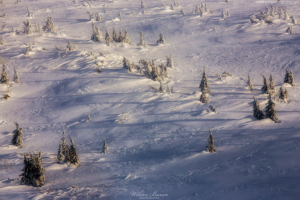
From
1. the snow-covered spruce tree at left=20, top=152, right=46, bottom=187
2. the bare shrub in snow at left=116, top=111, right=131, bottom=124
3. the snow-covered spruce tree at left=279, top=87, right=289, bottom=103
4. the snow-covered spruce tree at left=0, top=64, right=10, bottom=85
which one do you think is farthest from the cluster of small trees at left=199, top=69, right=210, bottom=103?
the snow-covered spruce tree at left=0, top=64, right=10, bottom=85

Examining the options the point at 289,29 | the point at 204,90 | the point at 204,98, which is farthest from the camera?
the point at 289,29

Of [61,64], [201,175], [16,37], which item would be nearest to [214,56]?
[61,64]

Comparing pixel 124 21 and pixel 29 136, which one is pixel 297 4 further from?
pixel 29 136

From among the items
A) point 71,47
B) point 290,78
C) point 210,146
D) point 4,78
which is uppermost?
point 71,47

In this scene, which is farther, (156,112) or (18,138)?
(156,112)

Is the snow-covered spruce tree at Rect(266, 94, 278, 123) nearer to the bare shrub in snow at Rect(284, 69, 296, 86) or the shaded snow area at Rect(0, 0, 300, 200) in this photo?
the shaded snow area at Rect(0, 0, 300, 200)

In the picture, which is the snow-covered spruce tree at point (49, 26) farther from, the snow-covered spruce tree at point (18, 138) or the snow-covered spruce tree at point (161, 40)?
the snow-covered spruce tree at point (18, 138)

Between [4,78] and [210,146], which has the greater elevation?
[4,78]

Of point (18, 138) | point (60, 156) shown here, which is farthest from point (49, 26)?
point (60, 156)

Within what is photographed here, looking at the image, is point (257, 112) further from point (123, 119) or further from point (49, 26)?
point (49, 26)
